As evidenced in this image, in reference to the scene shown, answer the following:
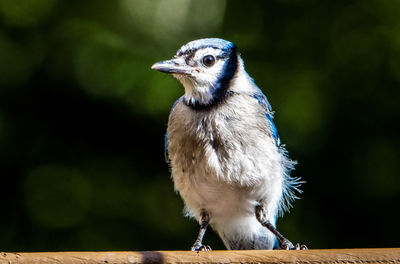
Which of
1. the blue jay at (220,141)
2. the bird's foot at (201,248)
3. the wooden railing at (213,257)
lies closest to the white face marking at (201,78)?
the blue jay at (220,141)

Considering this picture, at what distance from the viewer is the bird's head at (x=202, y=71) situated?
246 cm

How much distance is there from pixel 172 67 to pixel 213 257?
3.20 feet

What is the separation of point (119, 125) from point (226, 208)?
111 centimetres

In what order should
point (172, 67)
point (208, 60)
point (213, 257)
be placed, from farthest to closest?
point (208, 60), point (172, 67), point (213, 257)

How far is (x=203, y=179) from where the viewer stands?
252 cm

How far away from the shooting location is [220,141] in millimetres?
2453

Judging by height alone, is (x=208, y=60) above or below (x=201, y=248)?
above

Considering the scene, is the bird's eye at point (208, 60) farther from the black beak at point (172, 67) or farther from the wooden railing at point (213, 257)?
the wooden railing at point (213, 257)

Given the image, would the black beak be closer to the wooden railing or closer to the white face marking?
the white face marking

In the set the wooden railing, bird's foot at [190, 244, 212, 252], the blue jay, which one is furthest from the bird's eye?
the wooden railing

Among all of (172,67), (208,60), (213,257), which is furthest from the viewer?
(208,60)

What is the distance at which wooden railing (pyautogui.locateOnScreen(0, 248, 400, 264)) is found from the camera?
1612 mm

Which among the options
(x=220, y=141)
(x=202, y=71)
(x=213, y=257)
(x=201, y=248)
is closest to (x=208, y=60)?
(x=202, y=71)

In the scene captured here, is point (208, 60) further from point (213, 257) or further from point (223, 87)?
point (213, 257)
